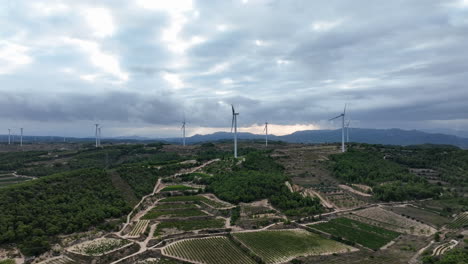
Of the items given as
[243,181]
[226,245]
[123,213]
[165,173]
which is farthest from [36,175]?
[226,245]

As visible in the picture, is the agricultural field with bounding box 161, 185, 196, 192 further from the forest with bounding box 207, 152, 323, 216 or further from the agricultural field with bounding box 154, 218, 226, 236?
the agricultural field with bounding box 154, 218, 226, 236

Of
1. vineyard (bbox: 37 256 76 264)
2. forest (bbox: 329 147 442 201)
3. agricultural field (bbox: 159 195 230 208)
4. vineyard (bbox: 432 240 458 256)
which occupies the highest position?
forest (bbox: 329 147 442 201)

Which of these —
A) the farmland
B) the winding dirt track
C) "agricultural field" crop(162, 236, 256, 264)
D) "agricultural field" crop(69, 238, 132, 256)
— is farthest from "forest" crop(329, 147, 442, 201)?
"agricultural field" crop(69, 238, 132, 256)

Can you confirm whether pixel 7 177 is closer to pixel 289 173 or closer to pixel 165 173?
pixel 165 173

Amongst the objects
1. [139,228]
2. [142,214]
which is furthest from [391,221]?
[142,214]

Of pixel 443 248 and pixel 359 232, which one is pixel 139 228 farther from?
pixel 443 248

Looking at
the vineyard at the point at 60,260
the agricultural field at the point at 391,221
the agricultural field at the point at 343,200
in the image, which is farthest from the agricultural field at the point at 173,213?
the agricultural field at the point at 391,221

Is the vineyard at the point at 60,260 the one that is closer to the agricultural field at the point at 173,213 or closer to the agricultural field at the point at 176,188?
the agricultural field at the point at 173,213
